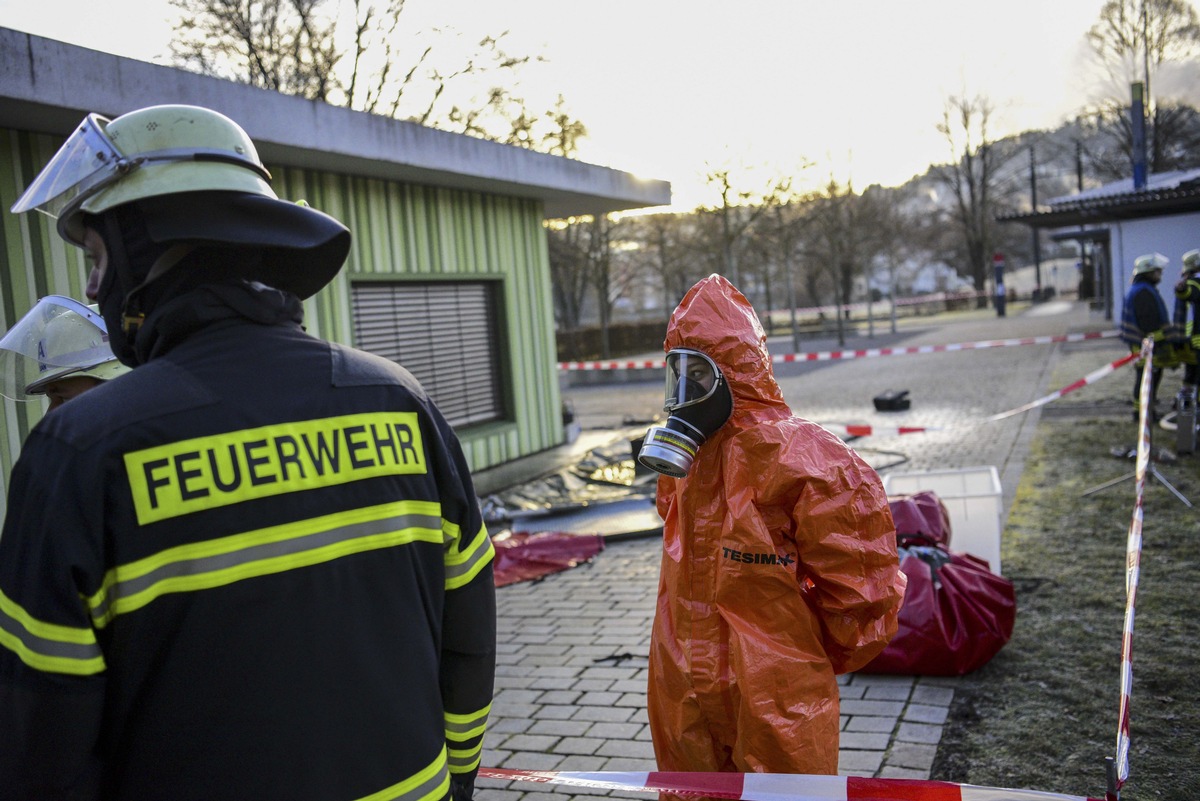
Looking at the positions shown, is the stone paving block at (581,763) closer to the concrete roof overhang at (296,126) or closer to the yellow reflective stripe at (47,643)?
the yellow reflective stripe at (47,643)


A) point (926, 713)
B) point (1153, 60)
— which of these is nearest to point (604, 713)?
point (926, 713)

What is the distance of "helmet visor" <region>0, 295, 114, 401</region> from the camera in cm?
321

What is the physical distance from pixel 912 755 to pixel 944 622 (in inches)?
37.9

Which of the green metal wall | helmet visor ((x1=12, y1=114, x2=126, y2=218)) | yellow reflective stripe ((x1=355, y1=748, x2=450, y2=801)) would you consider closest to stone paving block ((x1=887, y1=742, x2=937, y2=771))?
yellow reflective stripe ((x1=355, y1=748, x2=450, y2=801))

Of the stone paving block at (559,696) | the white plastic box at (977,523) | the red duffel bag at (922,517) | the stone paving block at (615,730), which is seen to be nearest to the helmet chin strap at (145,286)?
the stone paving block at (615,730)

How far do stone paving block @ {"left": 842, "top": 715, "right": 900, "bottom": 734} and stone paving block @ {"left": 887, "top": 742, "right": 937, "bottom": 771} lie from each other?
0.56 ft

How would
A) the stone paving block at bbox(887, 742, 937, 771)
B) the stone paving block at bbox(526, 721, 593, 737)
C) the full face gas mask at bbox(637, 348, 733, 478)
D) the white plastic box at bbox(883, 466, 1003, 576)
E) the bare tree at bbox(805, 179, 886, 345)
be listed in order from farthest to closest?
1. the bare tree at bbox(805, 179, 886, 345)
2. the white plastic box at bbox(883, 466, 1003, 576)
3. the stone paving block at bbox(526, 721, 593, 737)
4. the stone paving block at bbox(887, 742, 937, 771)
5. the full face gas mask at bbox(637, 348, 733, 478)

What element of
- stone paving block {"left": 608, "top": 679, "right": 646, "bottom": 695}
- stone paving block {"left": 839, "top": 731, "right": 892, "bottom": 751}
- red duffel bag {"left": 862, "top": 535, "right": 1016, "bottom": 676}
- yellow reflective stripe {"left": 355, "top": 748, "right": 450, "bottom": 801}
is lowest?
stone paving block {"left": 608, "top": 679, "right": 646, "bottom": 695}

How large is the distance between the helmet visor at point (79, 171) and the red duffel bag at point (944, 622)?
4.03m

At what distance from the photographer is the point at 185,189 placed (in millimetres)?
1754

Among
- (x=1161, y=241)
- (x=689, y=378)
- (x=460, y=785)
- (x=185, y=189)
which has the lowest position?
(x=460, y=785)

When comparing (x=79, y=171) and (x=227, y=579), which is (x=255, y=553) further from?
(x=79, y=171)

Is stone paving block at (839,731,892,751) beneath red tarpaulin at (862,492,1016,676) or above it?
beneath

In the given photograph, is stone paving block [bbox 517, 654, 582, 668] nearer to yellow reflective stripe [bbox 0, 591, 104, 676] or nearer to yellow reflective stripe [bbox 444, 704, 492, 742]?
yellow reflective stripe [bbox 444, 704, 492, 742]
